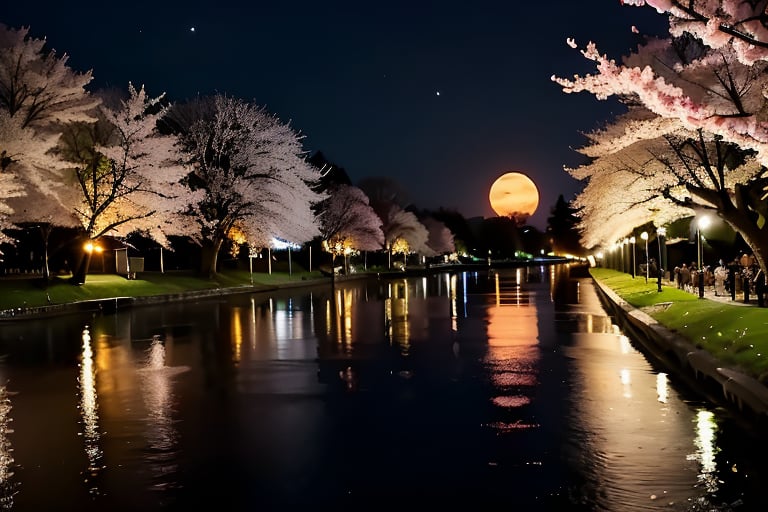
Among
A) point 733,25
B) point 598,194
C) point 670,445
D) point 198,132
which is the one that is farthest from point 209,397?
point 198,132

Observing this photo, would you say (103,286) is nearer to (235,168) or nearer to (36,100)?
(36,100)

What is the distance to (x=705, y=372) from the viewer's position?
12.2 m

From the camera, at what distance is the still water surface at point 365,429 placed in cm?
673

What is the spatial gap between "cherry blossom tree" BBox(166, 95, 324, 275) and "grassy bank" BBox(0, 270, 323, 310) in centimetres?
287

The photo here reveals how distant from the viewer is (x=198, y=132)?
50.6m

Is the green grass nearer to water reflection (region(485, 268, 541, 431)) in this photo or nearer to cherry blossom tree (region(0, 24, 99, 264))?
cherry blossom tree (region(0, 24, 99, 264))

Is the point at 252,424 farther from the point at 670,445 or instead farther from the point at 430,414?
the point at 670,445

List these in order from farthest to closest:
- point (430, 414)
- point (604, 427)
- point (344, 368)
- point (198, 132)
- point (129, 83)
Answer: point (198, 132) < point (129, 83) < point (344, 368) < point (430, 414) < point (604, 427)

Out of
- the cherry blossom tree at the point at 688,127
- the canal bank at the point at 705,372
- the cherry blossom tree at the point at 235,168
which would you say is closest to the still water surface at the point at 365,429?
the canal bank at the point at 705,372

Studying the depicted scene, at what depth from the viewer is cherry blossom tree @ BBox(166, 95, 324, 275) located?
1982 inches

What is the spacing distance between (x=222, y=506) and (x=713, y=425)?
6045 mm

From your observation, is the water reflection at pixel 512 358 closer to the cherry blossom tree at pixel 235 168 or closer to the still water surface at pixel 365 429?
the still water surface at pixel 365 429

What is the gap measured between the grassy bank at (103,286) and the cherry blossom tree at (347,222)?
22.9 m

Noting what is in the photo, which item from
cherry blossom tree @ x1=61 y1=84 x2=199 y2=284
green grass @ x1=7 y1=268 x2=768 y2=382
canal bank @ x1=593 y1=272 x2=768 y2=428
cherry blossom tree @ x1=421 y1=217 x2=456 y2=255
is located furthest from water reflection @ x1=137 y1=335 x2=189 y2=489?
cherry blossom tree @ x1=421 y1=217 x2=456 y2=255
